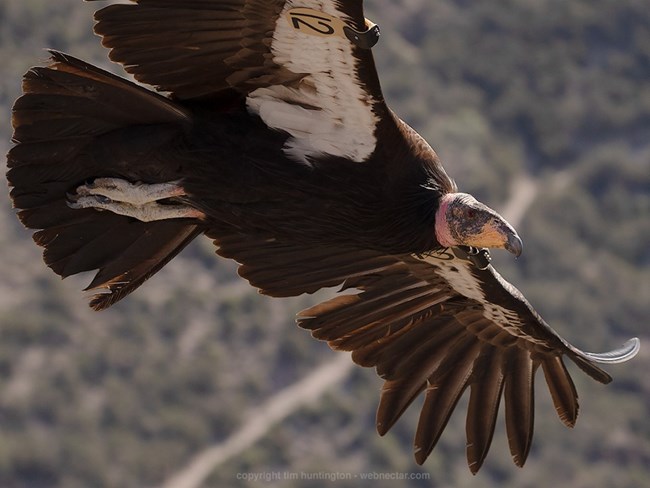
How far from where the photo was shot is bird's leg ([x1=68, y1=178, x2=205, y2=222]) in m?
8.83

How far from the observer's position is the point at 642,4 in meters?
37.5

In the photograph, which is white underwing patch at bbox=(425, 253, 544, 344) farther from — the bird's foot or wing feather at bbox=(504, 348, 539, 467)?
the bird's foot

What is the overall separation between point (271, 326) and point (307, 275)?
1707 cm

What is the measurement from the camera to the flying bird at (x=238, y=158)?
26.6ft

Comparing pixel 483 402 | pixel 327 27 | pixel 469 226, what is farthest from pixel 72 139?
pixel 483 402

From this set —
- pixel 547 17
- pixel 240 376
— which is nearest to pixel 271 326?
pixel 240 376

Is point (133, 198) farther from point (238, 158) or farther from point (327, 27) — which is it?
point (327, 27)

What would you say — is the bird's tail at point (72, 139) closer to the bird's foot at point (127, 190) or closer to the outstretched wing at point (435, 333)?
the bird's foot at point (127, 190)

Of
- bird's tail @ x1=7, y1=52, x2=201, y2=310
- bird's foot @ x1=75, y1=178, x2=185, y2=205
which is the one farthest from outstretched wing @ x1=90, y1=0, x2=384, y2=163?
bird's foot @ x1=75, y1=178, x2=185, y2=205

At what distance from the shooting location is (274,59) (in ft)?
27.1

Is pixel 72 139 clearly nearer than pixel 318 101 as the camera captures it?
No

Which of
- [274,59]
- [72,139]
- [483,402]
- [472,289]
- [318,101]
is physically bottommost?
[483,402]

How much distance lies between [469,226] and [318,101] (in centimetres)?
118

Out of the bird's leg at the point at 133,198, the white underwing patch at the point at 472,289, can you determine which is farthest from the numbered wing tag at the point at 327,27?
the white underwing patch at the point at 472,289
